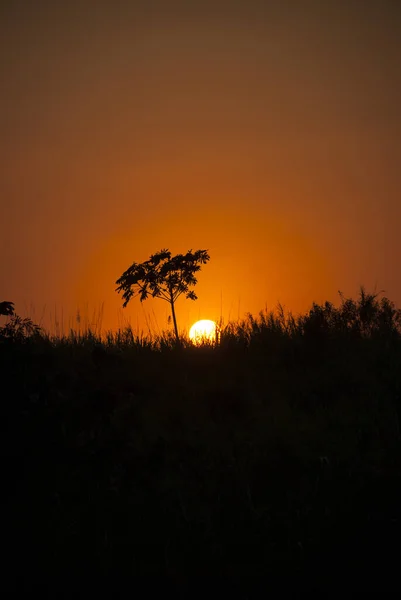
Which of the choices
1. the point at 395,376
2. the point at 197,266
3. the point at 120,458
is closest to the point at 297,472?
the point at 120,458

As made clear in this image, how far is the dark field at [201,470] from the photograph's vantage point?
24.2ft

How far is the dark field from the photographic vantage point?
7363 mm

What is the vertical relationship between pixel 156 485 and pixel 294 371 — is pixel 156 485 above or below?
below

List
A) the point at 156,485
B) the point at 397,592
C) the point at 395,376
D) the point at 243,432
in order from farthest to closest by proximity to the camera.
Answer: the point at 395,376 → the point at 243,432 → the point at 156,485 → the point at 397,592

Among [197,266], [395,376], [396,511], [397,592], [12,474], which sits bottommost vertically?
→ [397,592]

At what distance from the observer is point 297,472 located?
8.81 metres

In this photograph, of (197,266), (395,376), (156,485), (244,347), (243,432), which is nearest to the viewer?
(156,485)

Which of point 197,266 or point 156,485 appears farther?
point 197,266

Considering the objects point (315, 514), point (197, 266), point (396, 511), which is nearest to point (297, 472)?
point (315, 514)

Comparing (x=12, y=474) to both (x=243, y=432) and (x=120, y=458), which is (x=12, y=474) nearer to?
(x=120, y=458)

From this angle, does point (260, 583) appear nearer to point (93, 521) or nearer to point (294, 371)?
point (93, 521)

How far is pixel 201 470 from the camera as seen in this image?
8.91 m

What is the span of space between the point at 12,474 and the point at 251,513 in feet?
10.9

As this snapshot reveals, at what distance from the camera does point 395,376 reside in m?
11.3
